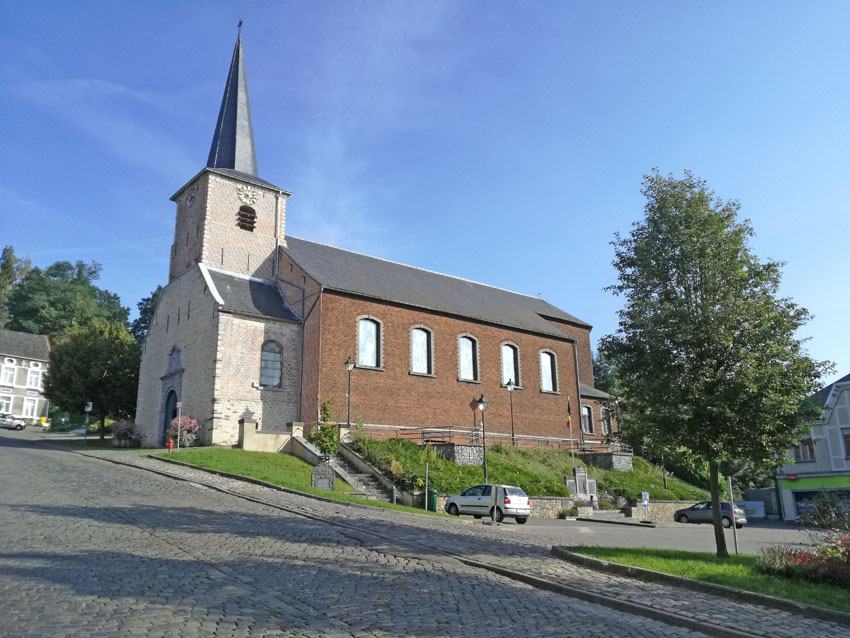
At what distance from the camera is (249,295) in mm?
30000

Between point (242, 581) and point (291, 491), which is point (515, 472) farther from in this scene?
point (242, 581)

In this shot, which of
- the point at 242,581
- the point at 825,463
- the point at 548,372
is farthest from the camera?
the point at 548,372

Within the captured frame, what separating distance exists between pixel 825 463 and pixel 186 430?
115 feet

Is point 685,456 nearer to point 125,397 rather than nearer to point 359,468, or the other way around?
point 359,468

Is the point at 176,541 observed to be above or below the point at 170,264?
below

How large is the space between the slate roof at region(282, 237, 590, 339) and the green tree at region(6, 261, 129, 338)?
42496 mm

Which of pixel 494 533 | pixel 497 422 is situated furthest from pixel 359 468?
pixel 497 422

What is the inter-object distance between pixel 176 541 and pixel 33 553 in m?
1.96

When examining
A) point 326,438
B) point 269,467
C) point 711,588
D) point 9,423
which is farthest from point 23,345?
point 711,588

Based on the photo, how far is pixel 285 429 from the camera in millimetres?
28203

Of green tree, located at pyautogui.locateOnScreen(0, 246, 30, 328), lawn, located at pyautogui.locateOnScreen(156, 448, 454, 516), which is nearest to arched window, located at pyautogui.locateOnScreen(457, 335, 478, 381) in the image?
lawn, located at pyautogui.locateOnScreen(156, 448, 454, 516)

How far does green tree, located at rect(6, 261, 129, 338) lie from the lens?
225 feet

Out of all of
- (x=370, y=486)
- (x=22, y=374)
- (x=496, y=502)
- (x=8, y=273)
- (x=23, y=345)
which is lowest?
(x=496, y=502)

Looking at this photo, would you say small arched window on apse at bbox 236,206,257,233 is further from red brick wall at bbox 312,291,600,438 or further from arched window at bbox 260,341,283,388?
arched window at bbox 260,341,283,388
